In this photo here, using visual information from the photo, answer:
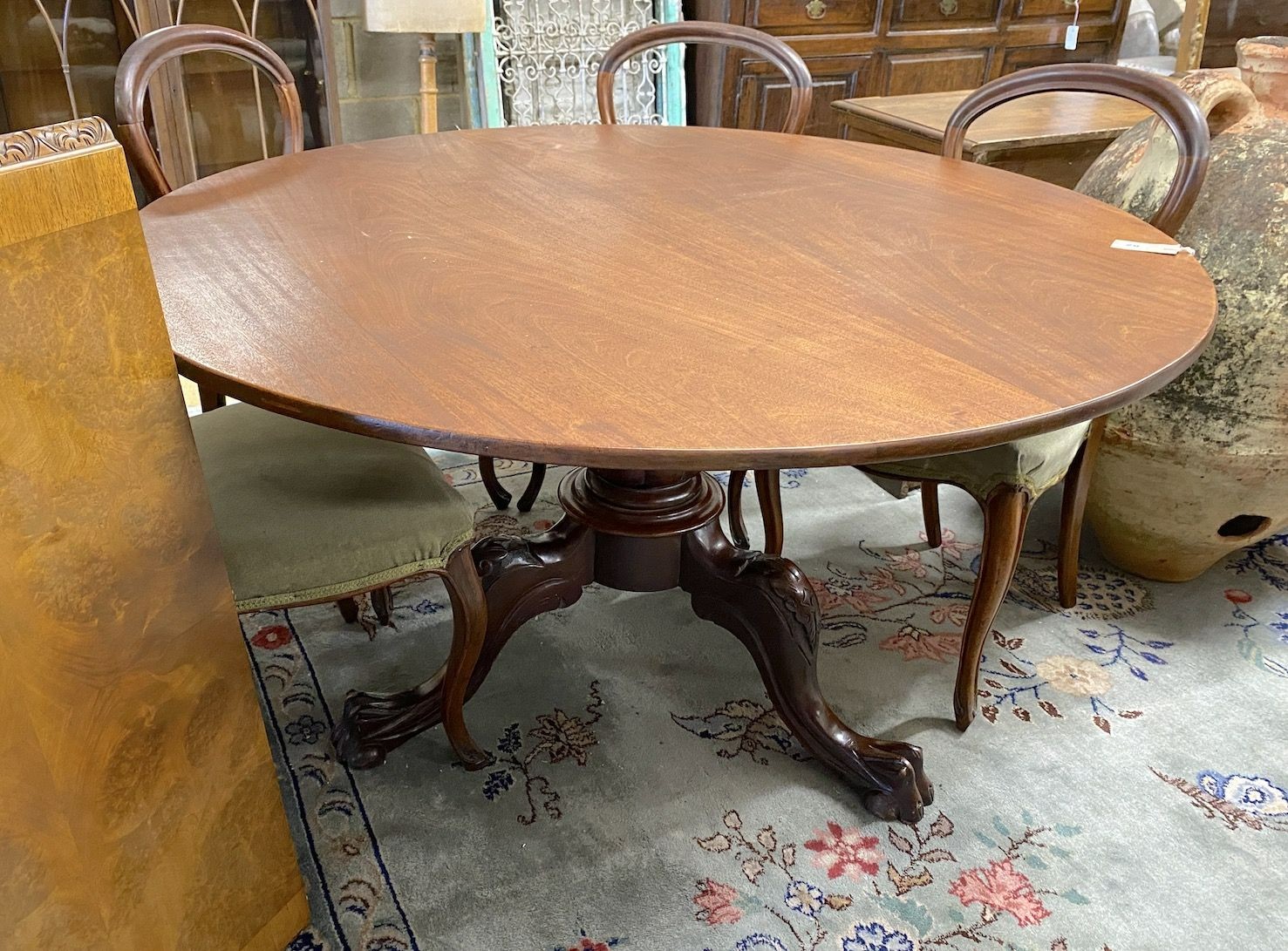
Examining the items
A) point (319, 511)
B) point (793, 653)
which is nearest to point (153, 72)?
point (319, 511)

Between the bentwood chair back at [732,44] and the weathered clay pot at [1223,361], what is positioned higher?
the bentwood chair back at [732,44]

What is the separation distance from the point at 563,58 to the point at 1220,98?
1990 mm

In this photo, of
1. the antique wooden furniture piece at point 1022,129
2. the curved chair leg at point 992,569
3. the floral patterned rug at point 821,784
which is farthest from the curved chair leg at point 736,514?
the antique wooden furniture piece at point 1022,129

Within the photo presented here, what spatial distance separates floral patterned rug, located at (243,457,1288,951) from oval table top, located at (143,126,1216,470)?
27.0 inches

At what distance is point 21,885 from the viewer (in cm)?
88

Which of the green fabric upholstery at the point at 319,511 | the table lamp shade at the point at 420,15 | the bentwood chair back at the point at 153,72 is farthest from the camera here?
the table lamp shade at the point at 420,15

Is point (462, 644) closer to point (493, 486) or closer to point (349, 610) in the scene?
point (349, 610)

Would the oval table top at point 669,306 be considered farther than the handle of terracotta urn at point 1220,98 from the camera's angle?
No

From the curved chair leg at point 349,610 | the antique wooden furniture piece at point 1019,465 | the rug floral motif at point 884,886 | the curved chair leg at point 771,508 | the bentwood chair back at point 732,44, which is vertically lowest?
the rug floral motif at point 884,886

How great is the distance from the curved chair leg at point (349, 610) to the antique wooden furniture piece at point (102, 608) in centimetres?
65

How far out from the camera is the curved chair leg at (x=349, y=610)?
5.74 feet

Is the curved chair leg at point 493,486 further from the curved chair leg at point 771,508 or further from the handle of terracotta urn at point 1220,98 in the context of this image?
the handle of terracotta urn at point 1220,98

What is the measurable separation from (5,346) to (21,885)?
0.46m

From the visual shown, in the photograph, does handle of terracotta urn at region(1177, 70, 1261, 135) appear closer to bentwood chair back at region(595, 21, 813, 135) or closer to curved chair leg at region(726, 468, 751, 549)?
bentwood chair back at region(595, 21, 813, 135)
